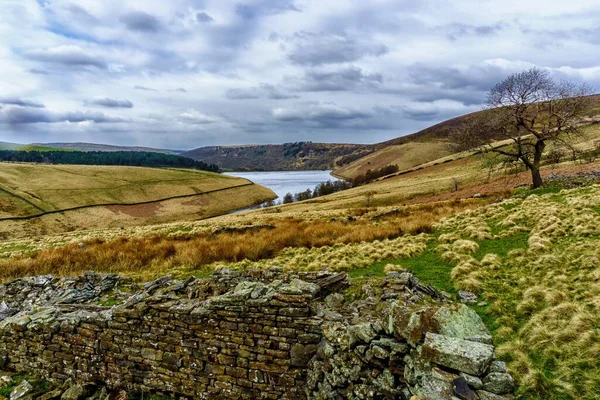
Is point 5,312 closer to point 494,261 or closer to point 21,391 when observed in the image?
point 21,391

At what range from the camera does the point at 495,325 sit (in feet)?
22.6

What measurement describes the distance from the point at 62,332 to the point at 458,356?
29.1 ft

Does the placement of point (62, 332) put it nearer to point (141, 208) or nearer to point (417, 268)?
point (417, 268)

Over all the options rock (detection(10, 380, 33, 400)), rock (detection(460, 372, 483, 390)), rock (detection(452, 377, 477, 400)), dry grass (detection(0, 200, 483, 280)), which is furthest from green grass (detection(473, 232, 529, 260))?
rock (detection(10, 380, 33, 400))

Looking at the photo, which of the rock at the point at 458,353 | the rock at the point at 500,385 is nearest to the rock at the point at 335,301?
the rock at the point at 458,353

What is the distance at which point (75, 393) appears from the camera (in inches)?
307

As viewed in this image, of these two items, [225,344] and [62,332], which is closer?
[225,344]

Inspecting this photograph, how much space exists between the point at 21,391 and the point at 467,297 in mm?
10967

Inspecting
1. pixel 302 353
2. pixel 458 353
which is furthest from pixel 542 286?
pixel 302 353

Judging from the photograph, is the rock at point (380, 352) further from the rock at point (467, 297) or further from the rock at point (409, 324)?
the rock at point (467, 297)

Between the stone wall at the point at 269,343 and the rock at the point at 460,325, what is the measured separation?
0.7 inches

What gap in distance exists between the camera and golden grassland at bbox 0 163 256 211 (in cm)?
8450

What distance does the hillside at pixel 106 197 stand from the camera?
73.7 meters

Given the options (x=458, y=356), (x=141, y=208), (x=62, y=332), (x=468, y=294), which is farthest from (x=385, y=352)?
(x=141, y=208)
